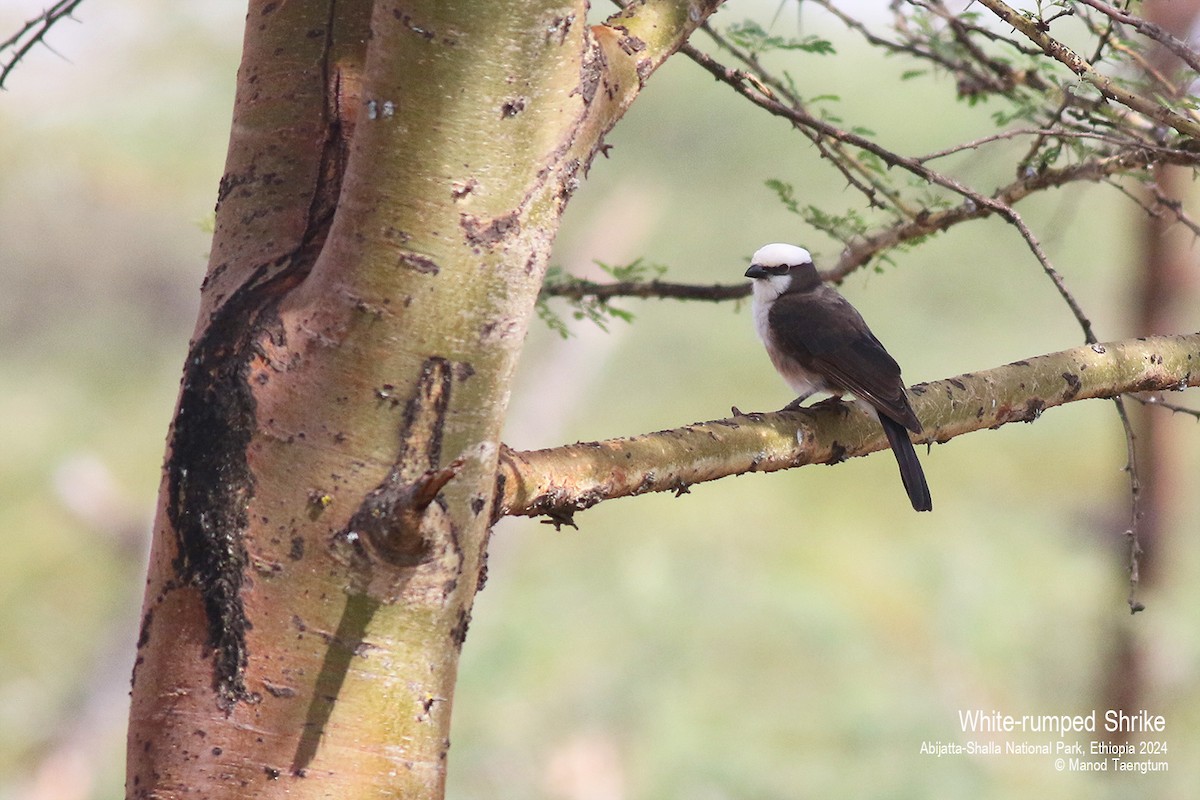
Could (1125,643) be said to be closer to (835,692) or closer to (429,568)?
(835,692)

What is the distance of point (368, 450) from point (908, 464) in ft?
7.00

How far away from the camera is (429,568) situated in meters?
1.45

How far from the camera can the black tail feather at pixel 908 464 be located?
3.03 m

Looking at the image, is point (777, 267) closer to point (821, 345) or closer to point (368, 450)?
point (821, 345)

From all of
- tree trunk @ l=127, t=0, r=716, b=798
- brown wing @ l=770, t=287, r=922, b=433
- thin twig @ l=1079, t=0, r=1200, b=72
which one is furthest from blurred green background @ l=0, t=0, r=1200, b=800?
tree trunk @ l=127, t=0, r=716, b=798

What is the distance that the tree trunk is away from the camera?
1398mm

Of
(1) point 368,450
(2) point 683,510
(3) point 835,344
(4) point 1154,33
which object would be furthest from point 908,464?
(2) point 683,510

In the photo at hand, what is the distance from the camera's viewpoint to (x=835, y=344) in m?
3.70

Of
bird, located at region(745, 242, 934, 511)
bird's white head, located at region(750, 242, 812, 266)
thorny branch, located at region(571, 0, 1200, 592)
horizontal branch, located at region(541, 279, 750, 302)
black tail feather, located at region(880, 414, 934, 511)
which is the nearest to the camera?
thorny branch, located at region(571, 0, 1200, 592)

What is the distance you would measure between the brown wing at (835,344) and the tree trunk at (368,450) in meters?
1.73

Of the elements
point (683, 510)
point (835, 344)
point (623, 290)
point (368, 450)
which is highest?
point (683, 510)

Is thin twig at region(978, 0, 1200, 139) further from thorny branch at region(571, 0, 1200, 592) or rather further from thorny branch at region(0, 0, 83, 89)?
thorny branch at region(0, 0, 83, 89)

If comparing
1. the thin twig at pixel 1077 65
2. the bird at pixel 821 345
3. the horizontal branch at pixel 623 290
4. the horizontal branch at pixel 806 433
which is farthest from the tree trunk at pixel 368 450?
the bird at pixel 821 345

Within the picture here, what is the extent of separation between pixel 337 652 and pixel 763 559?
8612 millimetres
